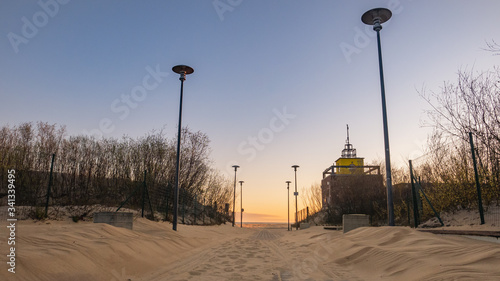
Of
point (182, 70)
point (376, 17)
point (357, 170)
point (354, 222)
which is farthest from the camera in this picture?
point (357, 170)

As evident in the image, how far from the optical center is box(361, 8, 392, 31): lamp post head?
11.1 m

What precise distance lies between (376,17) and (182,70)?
26.9 ft

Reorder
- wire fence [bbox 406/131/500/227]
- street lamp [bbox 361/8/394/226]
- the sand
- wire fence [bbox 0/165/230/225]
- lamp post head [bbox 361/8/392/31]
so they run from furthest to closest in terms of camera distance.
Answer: wire fence [bbox 0/165/230/225] < lamp post head [bbox 361/8/392/31] < street lamp [bbox 361/8/394/226] < wire fence [bbox 406/131/500/227] < the sand

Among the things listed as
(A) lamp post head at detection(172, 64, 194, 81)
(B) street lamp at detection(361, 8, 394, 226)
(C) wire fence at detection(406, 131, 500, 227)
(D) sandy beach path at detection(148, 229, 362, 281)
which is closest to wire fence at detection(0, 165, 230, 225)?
(A) lamp post head at detection(172, 64, 194, 81)

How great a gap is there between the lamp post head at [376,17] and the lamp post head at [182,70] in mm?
7461

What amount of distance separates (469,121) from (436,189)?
289 cm

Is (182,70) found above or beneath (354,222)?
above

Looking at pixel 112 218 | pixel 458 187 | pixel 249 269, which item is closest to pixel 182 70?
pixel 112 218

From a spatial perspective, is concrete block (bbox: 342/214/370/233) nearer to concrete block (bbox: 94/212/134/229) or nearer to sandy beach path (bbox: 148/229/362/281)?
sandy beach path (bbox: 148/229/362/281)

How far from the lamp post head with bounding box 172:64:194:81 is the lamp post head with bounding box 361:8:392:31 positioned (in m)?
7.46

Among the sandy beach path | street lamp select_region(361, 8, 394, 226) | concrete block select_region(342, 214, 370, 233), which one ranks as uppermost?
street lamp select_region(361, 8, 394, 226)

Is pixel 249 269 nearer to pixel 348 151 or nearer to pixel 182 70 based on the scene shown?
pixel 182 70

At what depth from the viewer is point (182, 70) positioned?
1438 cm

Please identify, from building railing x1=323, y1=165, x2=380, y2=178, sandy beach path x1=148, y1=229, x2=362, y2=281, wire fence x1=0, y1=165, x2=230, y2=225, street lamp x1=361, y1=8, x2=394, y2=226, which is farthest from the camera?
building railing x1=323, y1=165, x2=380, y2=178
